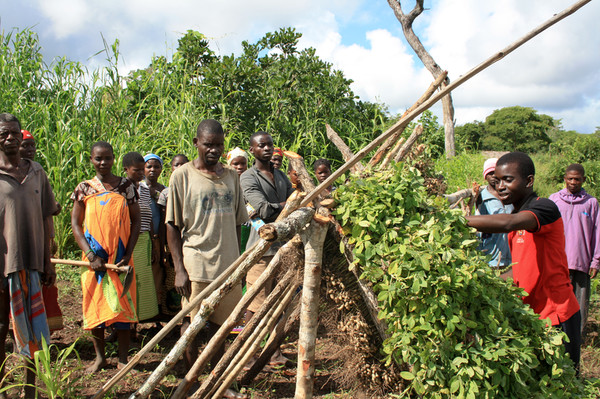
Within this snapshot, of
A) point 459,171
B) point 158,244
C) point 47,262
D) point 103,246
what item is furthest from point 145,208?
point 459,171

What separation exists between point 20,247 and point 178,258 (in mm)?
1071

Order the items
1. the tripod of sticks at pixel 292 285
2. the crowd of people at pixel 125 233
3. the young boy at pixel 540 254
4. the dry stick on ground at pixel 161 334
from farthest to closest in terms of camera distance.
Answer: the crowd of people at pixel 125 233, the young boy at pixel 540 254, the dry stick on ground at pixel 161 334, the tripod of sticks at pixel 292 285

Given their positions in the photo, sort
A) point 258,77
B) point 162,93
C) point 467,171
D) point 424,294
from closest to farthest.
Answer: point 424,294, point 162,93, point 258,77, point 467,171

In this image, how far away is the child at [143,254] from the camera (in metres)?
4.53

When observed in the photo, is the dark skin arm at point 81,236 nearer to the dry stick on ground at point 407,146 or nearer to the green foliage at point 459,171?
the dry stick on ground at point 407,146

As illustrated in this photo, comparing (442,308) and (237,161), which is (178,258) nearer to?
(237,161)

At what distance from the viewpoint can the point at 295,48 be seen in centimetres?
1011

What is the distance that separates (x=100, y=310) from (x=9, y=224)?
3.34 feet

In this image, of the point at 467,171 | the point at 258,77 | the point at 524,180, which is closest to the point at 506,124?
the point at 467,171

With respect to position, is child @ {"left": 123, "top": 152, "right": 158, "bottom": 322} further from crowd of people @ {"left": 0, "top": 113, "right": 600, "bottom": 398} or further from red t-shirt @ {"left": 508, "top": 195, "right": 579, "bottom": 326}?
red t-shirt @ {"left": 508, "top": 195, "right": 579, "bottom": 326}

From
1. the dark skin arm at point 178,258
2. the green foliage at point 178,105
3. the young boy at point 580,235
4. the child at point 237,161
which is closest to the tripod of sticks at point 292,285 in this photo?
the dark skin arm at point 178,258

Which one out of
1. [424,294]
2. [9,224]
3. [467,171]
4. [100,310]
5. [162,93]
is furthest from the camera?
[467,171]

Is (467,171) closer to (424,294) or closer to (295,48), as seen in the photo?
(295,48)

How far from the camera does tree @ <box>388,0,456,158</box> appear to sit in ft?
44.0
